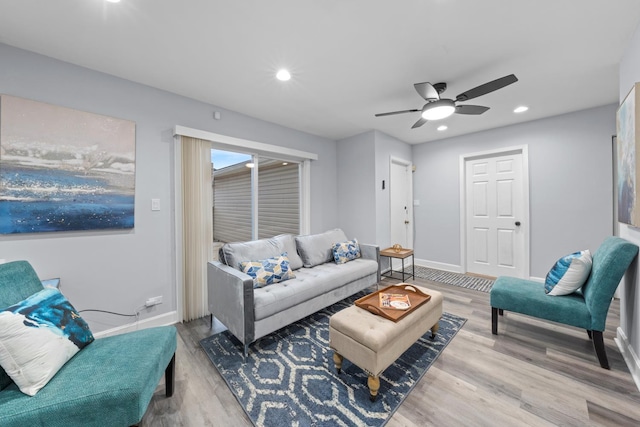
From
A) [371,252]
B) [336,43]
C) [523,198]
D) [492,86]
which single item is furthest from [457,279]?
[336,43]

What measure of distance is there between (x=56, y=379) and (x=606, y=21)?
4058mm

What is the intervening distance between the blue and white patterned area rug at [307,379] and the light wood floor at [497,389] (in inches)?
2.9

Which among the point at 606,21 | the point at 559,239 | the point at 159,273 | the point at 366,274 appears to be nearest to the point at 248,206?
the point at 159,273

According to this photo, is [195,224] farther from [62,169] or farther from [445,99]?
[445,99]

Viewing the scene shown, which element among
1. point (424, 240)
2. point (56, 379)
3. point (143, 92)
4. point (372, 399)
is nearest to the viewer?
point (56, 379)

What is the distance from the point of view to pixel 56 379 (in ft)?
3.89

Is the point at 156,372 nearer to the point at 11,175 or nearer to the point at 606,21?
the point at 11,175

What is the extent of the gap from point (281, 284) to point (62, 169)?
2199 mm

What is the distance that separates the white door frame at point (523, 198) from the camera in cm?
384

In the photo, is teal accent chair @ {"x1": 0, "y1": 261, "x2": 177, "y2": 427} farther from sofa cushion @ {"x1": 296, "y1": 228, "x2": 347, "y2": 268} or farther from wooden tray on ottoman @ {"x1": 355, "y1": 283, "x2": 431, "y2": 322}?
sofa cushion @ {"x1": 296, "y1": 228, "x2": 347, "y2": 268}

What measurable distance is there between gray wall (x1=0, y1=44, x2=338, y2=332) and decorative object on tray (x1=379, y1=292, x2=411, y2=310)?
2315 mm

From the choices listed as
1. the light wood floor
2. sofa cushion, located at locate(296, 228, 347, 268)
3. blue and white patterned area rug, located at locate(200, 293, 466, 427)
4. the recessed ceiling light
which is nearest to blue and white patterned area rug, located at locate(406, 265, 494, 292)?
the light wood floor

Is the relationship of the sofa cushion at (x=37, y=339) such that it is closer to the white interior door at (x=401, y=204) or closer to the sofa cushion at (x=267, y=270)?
the sofa cushion at (x=267, y=270)

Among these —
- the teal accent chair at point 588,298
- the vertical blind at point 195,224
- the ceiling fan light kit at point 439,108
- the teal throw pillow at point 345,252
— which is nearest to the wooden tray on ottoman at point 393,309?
the teal accent chair at point 588,298
